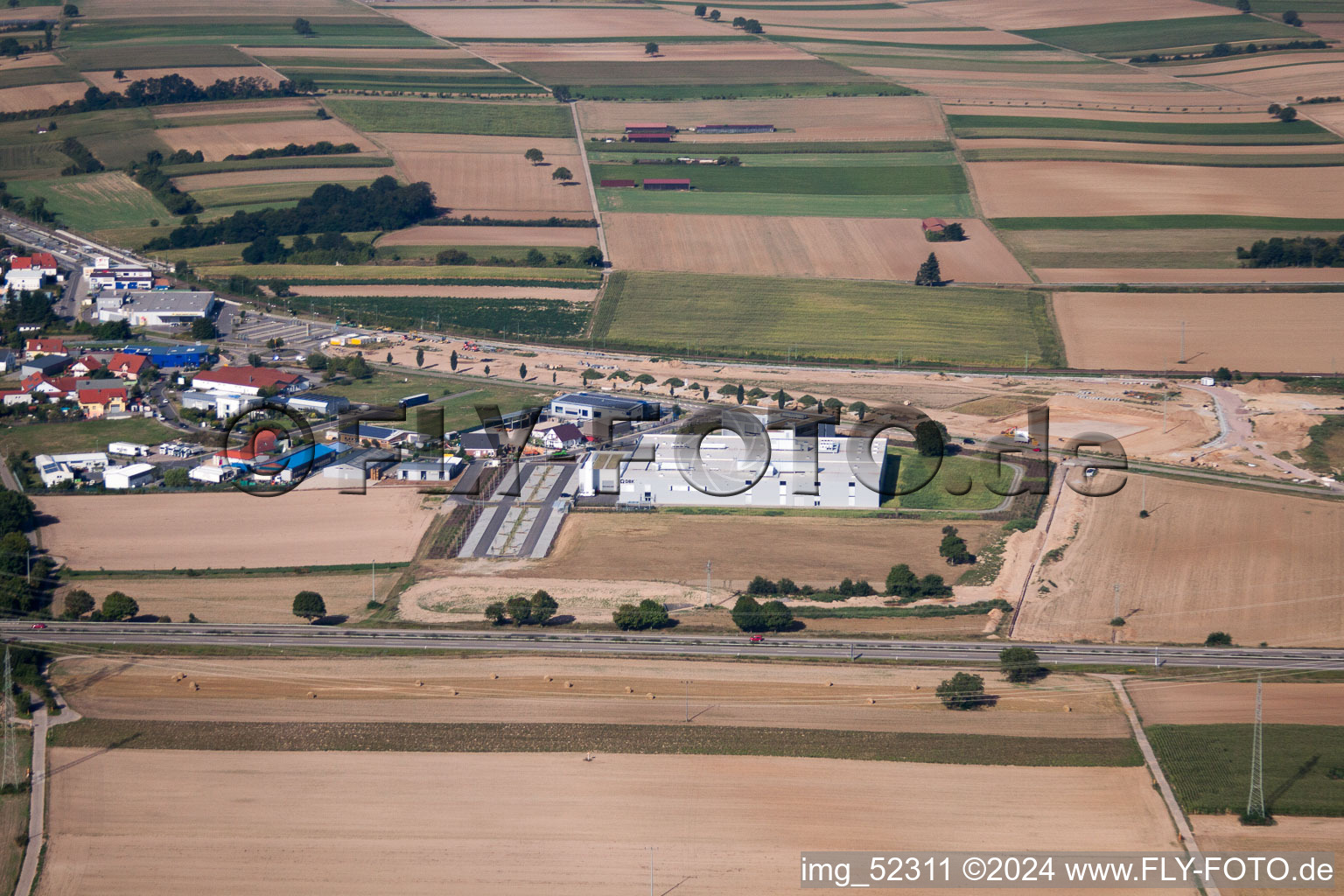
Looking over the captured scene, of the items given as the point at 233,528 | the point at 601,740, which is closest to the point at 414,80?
the point at 233,528

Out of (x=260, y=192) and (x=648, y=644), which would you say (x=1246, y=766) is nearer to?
(x=648, y=644)

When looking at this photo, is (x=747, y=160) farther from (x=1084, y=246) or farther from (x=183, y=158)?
(x=183, y=158)

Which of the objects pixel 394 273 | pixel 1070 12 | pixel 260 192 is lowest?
pixel 394 273

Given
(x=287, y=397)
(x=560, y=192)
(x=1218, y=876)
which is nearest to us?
(x=1218, y=876)

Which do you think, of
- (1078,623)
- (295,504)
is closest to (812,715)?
(1078,623)

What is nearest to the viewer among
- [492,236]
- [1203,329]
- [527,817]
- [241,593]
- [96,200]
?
[527,817]

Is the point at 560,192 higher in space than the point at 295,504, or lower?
higher

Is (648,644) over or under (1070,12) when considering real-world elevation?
under
